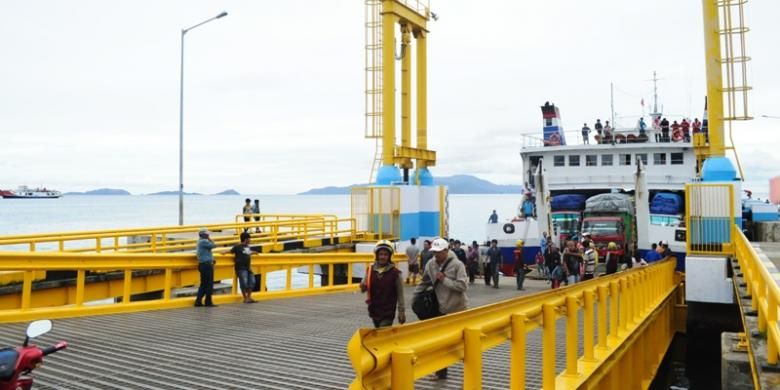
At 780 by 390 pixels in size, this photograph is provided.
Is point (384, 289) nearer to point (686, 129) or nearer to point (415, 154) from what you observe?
point (415, 154)

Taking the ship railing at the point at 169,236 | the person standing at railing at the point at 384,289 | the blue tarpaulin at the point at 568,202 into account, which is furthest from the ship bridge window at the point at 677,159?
the person standing at railing at the point at 384,289

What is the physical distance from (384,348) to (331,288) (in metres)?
13.4

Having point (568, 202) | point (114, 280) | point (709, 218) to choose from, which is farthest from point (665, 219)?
point (114, 280)

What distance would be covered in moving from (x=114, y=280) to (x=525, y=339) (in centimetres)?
1182

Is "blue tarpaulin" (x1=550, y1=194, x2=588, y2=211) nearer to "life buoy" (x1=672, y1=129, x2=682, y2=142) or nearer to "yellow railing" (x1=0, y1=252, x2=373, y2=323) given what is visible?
"life buoy" (x1=672, y1=129, x2=682, y2=142)

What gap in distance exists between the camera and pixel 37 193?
177500 mm

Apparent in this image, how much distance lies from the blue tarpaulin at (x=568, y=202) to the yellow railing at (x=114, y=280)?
17.4 m

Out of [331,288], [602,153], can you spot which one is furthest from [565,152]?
[331,288]

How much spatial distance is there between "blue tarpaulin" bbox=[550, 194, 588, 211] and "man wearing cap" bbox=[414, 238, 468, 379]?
26911mm

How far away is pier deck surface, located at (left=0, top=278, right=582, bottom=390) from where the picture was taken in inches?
254

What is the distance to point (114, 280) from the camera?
14.7m

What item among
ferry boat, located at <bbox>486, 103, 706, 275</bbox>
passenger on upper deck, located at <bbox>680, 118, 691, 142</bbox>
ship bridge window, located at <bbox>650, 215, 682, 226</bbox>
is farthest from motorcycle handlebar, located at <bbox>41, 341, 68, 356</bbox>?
passenger on upper deck, located at <bbox>680, 118, 691, 142</bbox>

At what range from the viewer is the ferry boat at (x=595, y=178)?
99.1 ft

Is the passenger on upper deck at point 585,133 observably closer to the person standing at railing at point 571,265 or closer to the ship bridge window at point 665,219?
the ship bridge window at point 665,219
